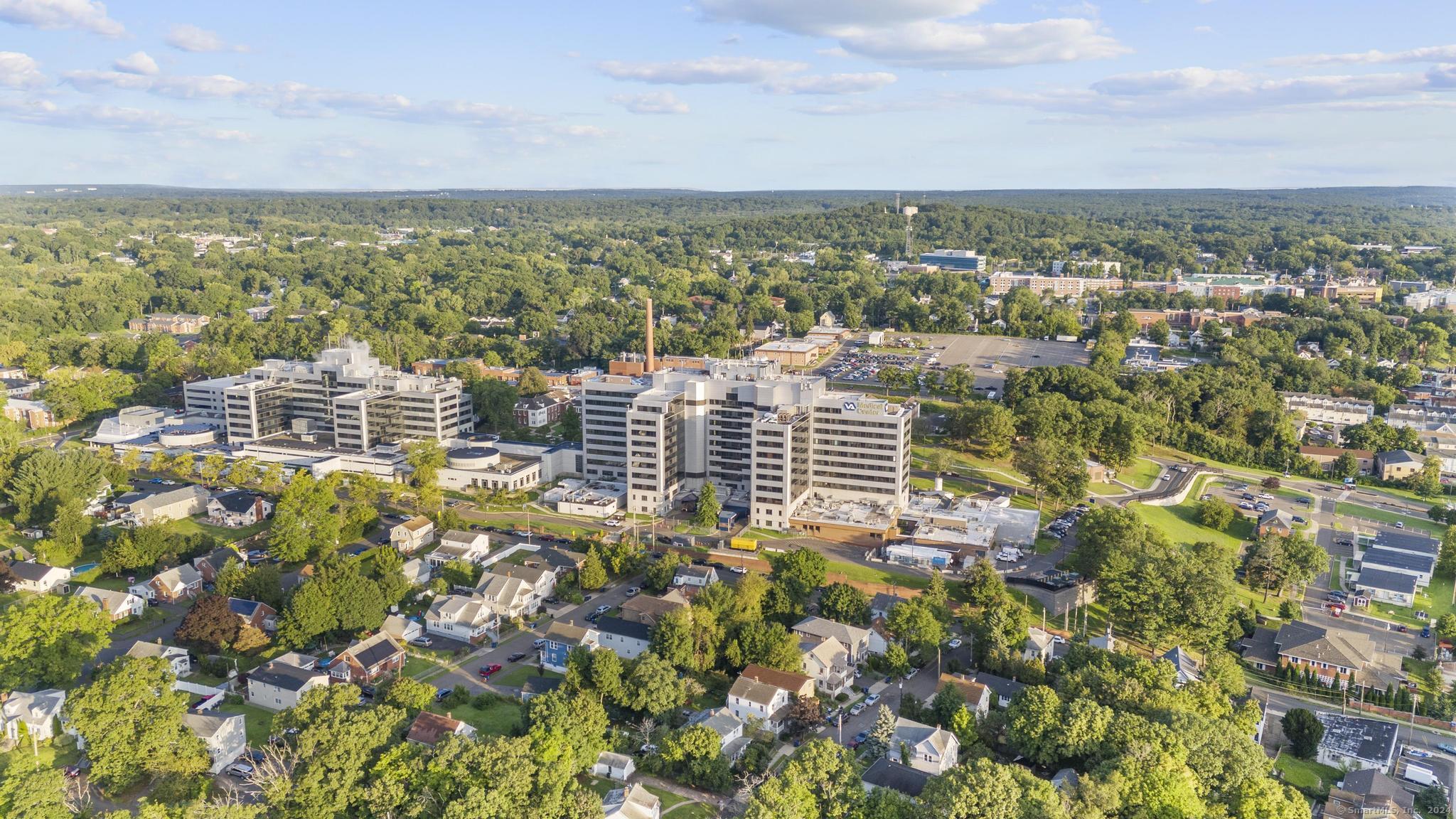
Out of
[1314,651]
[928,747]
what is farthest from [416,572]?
[1314,651]

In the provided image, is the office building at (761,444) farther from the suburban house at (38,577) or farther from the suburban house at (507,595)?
the suburban house at (38,577)

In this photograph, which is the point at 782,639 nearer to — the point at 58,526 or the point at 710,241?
the point at 58,526

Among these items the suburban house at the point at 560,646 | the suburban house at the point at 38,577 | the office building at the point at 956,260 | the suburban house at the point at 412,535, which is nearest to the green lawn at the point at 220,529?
the suburban house at the point at 38,577

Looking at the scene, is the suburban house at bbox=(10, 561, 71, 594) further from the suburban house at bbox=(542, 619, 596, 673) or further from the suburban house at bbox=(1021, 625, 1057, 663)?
the suburban house at bbox=(1021, 625, 1057, 663)

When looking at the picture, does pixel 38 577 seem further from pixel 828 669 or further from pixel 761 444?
pixel 828 669

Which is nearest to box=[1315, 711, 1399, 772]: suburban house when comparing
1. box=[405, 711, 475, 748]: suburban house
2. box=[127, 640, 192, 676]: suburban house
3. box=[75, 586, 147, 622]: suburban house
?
box=[405, 711, 475, 748]: suburban house

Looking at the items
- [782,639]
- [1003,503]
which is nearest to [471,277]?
[1003,503]
